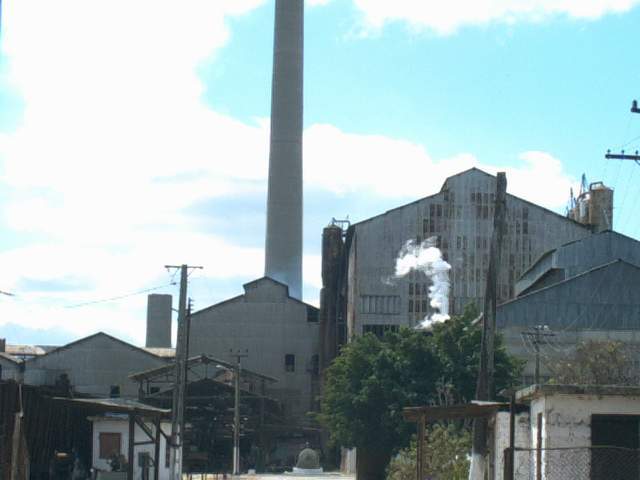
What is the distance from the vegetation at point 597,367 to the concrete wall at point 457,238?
24.8 m

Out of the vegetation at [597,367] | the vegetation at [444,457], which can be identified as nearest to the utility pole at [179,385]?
the vegetation at [444,457]

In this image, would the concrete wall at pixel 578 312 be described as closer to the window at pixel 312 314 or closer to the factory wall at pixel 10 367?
the window at pixel 312 314

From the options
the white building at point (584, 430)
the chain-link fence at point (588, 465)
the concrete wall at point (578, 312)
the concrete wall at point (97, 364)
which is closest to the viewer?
the chain-link fence at point (588, 465)

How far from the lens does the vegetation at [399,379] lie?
43656 mm

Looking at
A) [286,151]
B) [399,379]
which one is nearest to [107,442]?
[399,379]

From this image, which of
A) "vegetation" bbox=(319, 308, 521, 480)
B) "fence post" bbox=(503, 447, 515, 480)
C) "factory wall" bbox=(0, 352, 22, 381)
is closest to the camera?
"fence post" bbox=(503, 447, 515, 480)

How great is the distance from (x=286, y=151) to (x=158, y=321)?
26.7 m

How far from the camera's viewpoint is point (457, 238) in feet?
218

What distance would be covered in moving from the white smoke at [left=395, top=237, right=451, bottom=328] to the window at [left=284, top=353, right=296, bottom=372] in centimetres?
1748

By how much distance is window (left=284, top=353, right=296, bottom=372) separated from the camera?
81.7 m

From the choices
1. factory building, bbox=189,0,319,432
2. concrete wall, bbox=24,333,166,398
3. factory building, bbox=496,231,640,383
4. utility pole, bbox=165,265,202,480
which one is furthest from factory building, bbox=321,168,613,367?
utility pole, bbox=165,265,202,480

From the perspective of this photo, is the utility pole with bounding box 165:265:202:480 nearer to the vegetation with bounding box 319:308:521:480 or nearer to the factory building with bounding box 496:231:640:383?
the vegetation with bounding box 319:308:521:480

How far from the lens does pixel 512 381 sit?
140 feet

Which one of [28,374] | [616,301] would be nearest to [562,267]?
[616,301]
